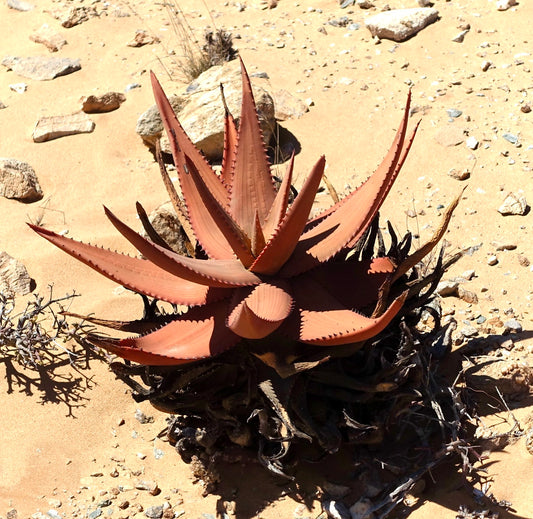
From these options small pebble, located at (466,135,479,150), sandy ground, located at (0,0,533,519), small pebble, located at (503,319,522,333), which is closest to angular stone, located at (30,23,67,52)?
sandy ground, located at (0,0,533,519)

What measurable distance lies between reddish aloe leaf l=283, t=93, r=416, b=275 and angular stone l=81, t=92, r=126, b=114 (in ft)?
11.1

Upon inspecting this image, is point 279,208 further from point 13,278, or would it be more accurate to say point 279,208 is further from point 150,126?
point 150,126

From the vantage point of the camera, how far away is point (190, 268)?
245 cm

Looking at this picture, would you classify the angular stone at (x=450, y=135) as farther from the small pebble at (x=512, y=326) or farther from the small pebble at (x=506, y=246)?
the small pebble at (x=512, y=326)

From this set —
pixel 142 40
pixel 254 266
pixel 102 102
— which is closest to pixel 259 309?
pixel 254 266

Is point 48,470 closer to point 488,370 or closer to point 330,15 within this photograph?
point 488,370

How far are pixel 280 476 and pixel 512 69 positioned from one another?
3.49 m

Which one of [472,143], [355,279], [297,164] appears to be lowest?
[297,164]

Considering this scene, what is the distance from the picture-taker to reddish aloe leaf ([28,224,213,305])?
2625mm

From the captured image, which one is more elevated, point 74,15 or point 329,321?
point 329,321

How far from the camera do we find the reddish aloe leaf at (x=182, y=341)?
7.84ft

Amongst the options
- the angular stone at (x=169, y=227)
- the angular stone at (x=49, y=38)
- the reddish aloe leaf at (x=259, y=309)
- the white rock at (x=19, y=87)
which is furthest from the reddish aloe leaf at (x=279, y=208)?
the angular stone at (x=49, y=38)

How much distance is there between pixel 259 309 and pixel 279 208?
44cm

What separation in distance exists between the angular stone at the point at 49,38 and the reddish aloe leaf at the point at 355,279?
15.4 feet
